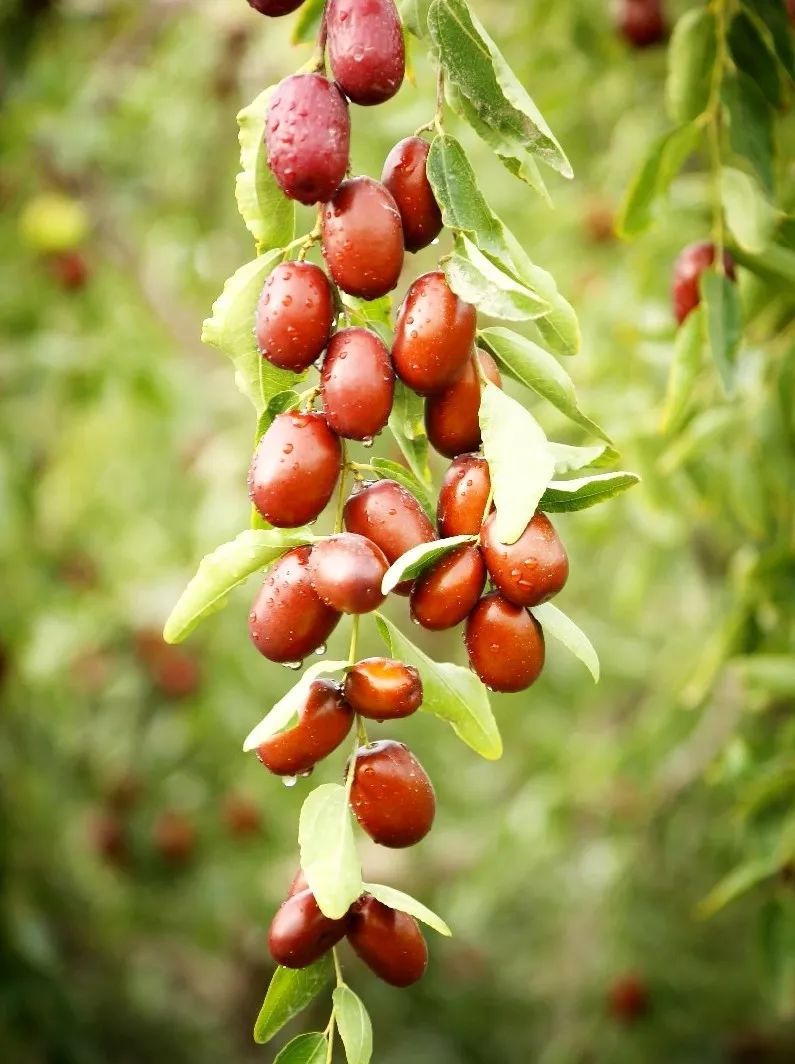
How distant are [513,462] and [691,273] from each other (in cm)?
64

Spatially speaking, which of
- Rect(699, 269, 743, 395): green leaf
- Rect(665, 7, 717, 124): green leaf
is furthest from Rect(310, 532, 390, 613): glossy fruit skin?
Rect(665, 7, 717, 124): green leaf

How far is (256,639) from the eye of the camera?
909mm

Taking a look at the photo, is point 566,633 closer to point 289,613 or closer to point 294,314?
point 289,613

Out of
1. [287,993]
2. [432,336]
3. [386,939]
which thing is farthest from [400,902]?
[432,336]

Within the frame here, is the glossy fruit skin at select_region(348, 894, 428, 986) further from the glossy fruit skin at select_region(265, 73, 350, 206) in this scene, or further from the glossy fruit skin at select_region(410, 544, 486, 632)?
the glossy fruit skin at select_region(265, 73, 350, 206)

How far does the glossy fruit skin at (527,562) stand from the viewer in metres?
0.85

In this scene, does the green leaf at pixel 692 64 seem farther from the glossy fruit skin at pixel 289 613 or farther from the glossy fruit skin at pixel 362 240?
the glossy fruit skin at pixel 289 613

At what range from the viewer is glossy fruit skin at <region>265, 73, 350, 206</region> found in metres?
0.89

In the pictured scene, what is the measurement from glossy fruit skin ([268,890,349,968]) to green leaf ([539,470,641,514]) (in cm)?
40

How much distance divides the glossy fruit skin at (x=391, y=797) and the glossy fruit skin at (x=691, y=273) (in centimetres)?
77

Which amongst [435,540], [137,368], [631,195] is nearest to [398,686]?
[435,540]

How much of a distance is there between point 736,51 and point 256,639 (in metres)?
1.02

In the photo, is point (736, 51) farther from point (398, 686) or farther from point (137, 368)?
point (137, 368)

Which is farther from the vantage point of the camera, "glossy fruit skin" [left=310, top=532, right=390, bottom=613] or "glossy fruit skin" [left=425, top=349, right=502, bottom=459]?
"glossy fruit skin" [left=425, top=349, right=502, bottom=459]
